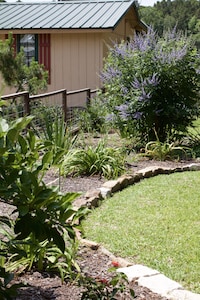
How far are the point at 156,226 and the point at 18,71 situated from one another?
8.40 meters

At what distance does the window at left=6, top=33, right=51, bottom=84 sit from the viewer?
16.8 metres

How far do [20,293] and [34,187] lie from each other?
1.52 metres

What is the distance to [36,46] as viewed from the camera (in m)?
17.0

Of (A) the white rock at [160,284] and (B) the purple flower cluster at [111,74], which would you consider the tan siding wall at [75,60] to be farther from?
(A) the white rock at [160,284]

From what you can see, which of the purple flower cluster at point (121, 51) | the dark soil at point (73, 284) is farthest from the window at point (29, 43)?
the dark soil at point (73, 284)

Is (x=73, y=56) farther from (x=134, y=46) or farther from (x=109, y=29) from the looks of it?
(x=134, y=46)

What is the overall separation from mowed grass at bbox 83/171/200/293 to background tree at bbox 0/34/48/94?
643 cm

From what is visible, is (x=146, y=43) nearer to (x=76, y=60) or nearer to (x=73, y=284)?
(x=73, y=284)

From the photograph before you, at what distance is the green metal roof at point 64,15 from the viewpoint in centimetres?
1587

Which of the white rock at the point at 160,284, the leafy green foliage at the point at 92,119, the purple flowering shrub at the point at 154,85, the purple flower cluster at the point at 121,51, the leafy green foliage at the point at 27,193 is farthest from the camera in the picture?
the leafy green foliage at the point at 92,119

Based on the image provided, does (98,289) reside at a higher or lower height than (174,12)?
lower

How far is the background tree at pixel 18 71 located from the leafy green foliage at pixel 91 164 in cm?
541

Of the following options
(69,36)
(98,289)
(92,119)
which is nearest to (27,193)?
(98,289)

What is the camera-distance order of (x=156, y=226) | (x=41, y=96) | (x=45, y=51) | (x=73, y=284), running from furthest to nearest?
(x=45, y=51) < (x=41, y=96) < (x=156, y=226) < (x=73, y=284)
